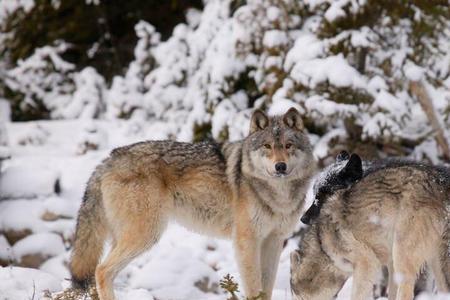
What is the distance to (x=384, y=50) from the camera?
10836 mm

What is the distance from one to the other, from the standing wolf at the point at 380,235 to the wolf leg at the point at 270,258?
340mm

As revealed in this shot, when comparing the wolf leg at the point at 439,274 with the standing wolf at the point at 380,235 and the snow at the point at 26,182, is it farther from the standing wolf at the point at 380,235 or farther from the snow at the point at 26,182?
the snow at the point at 26,182

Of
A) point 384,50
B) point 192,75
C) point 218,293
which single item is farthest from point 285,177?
point 192,75

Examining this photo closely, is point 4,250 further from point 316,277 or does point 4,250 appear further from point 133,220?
point 316,277

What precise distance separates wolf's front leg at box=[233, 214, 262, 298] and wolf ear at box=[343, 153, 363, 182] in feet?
3.82

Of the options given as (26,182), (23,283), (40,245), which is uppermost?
(23,283)

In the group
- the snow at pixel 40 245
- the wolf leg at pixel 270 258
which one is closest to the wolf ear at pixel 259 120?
the wolf leg at pixel 270 258

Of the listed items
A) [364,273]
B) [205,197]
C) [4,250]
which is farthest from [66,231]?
[364,273]

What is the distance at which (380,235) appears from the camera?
5.93 m

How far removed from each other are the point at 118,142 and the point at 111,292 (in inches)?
324

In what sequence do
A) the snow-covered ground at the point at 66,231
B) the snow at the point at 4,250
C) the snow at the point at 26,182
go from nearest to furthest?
the snow-covered ground at the point at 66,231 < the snow at the point at 4,250 < the snow at the point at 26,182

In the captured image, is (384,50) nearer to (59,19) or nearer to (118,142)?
(118,142)

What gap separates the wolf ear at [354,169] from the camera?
20.5 ft

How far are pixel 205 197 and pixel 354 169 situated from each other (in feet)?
5.36
